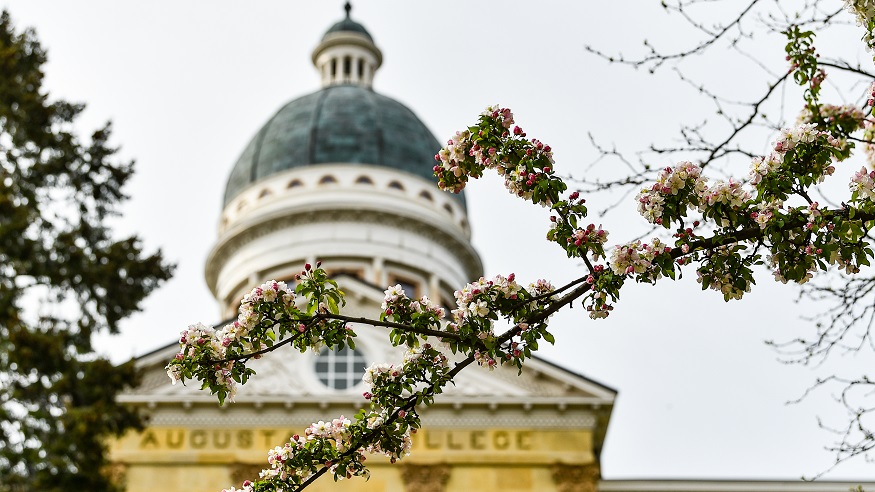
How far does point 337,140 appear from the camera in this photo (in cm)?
4872

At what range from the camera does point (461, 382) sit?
29844 mm

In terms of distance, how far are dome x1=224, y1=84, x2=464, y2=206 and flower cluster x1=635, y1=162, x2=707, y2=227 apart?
134ft

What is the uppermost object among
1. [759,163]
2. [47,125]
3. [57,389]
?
[47,125]

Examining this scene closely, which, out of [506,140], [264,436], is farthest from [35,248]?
[506,140]

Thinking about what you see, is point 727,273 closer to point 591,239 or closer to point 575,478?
point 591,239

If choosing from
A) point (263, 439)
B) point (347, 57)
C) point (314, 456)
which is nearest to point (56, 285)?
point (263, 439)

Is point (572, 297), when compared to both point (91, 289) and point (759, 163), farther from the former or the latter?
point (91, 289)

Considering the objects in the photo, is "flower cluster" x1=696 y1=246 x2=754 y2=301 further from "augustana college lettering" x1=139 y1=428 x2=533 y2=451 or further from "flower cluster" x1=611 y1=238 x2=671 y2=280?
"augustana college lettering" x1=139 y1=428 x2=533 y2=451

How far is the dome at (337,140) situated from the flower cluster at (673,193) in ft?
134

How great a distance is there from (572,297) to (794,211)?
132 cm

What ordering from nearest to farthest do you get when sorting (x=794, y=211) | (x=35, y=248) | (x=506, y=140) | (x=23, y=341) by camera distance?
(x=794, y=211) < (x=506, y=140) < (x=23, y=341) < (x=35, y=248)

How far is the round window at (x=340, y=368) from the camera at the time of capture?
29.9m

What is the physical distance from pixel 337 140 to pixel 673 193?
42135 mm

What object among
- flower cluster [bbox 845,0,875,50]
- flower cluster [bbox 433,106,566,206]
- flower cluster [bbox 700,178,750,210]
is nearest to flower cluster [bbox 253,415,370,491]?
flower cluster [bbox 433,106,566,206]
